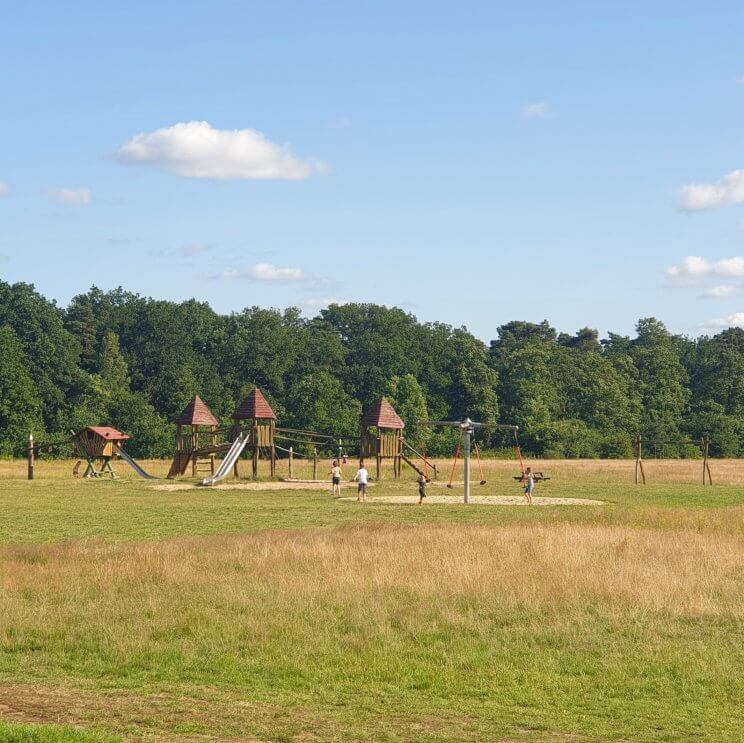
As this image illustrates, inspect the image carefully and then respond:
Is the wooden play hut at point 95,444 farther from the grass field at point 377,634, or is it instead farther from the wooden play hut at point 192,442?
the grass field at point 377,634

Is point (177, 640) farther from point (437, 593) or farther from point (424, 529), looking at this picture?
point (424, 529)

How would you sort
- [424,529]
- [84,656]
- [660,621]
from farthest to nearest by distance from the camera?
1. [424,529]
2. [660,621]
3. [84,656]

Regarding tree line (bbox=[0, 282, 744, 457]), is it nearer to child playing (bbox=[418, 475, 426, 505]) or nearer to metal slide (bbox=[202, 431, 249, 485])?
metal slide (bbox=[202, 431, 249, 485])

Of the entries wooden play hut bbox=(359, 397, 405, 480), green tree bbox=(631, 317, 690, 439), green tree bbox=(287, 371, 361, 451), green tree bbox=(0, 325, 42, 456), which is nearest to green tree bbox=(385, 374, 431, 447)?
green tree bbox=(287, 371, 361, 451)

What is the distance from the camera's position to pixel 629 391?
114 meters

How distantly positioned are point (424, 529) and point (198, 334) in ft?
297

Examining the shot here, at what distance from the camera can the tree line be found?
9750cm

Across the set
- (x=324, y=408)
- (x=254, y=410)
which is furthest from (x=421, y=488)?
(x=324, y=408)

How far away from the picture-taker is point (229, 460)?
5838cm

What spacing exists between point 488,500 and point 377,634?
2872 cm

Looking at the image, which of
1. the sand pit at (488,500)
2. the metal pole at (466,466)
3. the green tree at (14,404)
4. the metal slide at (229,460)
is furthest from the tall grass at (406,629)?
the green tree at (14,404)

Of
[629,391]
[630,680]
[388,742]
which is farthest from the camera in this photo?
[629,391]

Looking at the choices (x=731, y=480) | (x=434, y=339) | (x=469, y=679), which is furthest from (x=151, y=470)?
(x=469, y=679)

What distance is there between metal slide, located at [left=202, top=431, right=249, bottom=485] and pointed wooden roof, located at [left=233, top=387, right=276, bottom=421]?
113 cm
